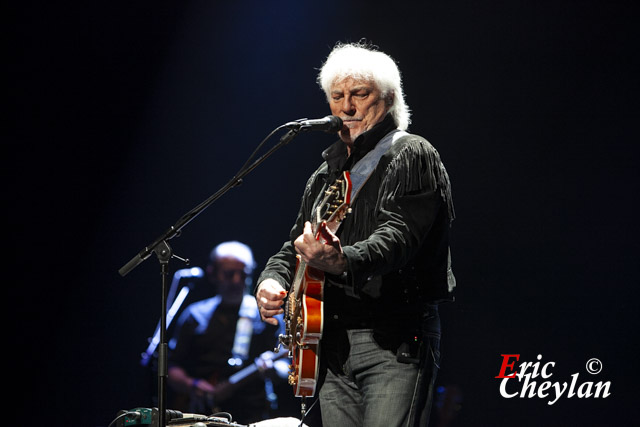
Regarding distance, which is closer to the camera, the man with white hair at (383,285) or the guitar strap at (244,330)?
the man with white hair at (383,285)

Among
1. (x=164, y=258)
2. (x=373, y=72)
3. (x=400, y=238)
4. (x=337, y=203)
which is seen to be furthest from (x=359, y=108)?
(x=164, y=258)

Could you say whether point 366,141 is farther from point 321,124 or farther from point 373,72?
point 373,72

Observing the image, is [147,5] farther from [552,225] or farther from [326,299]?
[326,299]

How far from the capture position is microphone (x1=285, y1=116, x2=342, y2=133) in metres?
2.50

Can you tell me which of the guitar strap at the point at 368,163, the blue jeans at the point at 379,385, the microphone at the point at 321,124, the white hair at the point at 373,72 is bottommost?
the blue jeans at the point at 379,385

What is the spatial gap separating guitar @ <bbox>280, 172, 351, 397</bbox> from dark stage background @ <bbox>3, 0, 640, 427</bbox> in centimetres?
335

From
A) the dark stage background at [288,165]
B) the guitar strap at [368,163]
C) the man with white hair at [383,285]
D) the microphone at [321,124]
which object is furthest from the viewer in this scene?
the dark stage background at [288,165]

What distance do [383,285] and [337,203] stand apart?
319 millimetres

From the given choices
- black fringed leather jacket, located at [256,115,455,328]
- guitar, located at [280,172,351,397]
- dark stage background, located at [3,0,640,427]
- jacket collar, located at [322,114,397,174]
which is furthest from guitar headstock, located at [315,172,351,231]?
dark stage background, located at [3,0,640,427]

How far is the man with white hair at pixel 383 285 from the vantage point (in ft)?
6.84

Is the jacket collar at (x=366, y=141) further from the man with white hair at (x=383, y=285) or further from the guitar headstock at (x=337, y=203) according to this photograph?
the guitar headstock at (x=337, y=203)

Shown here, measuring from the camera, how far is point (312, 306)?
2205mm

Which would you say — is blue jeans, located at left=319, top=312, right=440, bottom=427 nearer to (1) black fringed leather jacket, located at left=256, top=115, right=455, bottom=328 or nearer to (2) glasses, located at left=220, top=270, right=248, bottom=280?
(1) black fringed leather jacket, located at left=256, top=115, right=455, bottom=328

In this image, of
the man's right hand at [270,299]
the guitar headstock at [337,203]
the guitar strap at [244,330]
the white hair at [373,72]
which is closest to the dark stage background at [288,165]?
the guitar strap at [244,330]
